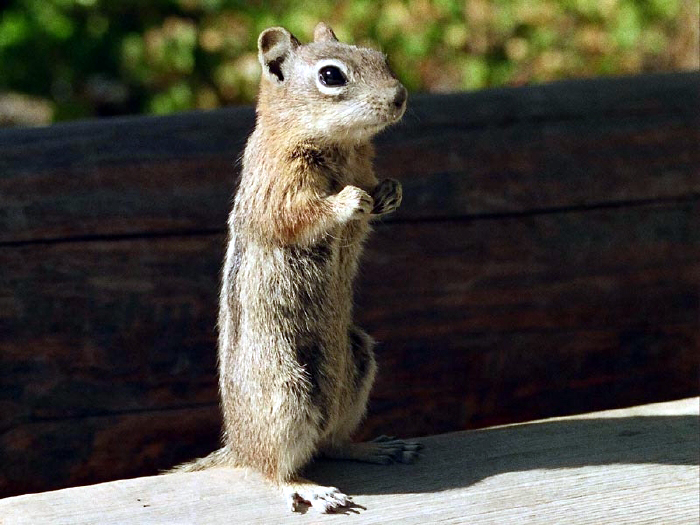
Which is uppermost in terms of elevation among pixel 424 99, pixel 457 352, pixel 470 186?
pixel 424 99

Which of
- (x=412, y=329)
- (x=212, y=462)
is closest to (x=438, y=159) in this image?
(x=412, y=329)

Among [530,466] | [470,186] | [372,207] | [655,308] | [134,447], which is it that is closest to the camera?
[372,207]

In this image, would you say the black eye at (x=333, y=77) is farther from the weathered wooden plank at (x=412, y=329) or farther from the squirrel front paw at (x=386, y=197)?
the weathered wooden plank at (x=412, y=329)

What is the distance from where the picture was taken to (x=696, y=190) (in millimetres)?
3641

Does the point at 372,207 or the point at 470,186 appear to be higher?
the point at 470,186

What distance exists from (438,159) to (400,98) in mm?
1084

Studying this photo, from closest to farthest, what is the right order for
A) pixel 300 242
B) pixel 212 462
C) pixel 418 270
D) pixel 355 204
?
1. pixel 355 204
2. pixel 300 242
3. pixel 212 462
4. pixel 418 270

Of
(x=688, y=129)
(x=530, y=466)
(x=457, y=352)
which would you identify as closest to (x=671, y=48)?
(x=688, y=129)

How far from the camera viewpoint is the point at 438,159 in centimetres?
339

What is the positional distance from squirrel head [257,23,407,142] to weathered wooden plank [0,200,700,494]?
85 cm

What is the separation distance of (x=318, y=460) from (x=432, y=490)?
0.35 metres

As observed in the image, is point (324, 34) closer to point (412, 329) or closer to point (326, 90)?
point (326, 90)

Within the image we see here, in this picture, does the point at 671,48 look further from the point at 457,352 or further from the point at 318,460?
the point at 318,460

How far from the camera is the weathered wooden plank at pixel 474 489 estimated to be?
233cm
